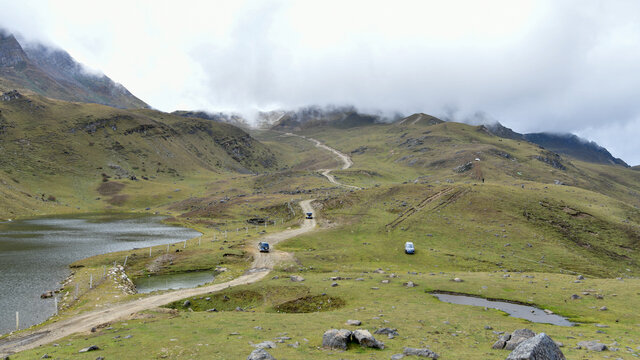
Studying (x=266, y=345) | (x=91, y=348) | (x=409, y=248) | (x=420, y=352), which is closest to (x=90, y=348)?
(x=91, y=348)

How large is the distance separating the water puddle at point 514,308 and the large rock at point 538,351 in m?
21.5

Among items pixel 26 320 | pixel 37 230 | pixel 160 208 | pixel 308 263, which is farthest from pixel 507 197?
pixel 160 208

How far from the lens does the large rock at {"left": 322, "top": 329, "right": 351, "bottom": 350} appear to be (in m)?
22.7

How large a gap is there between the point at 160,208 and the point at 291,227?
11715 cm

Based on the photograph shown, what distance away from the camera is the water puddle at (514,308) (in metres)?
34.2

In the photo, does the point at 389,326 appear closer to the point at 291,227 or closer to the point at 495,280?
the point at 495,280

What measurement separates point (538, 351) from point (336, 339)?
479 inches

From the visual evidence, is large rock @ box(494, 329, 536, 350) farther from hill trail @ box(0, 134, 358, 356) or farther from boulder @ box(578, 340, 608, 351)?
hill trail @ box(0, 134, 358, 356)

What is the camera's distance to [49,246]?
85375 millimetres

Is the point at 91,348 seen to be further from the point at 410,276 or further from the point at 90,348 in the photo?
the point at 410,276

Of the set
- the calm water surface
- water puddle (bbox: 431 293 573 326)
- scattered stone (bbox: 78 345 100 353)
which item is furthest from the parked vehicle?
the calm water surface

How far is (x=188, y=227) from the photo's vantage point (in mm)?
126125

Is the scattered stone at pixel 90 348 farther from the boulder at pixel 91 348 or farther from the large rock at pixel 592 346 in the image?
the large rock at pixel 592 346

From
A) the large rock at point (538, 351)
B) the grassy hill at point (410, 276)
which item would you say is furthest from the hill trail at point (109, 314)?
the large rock at point (538, 351)
